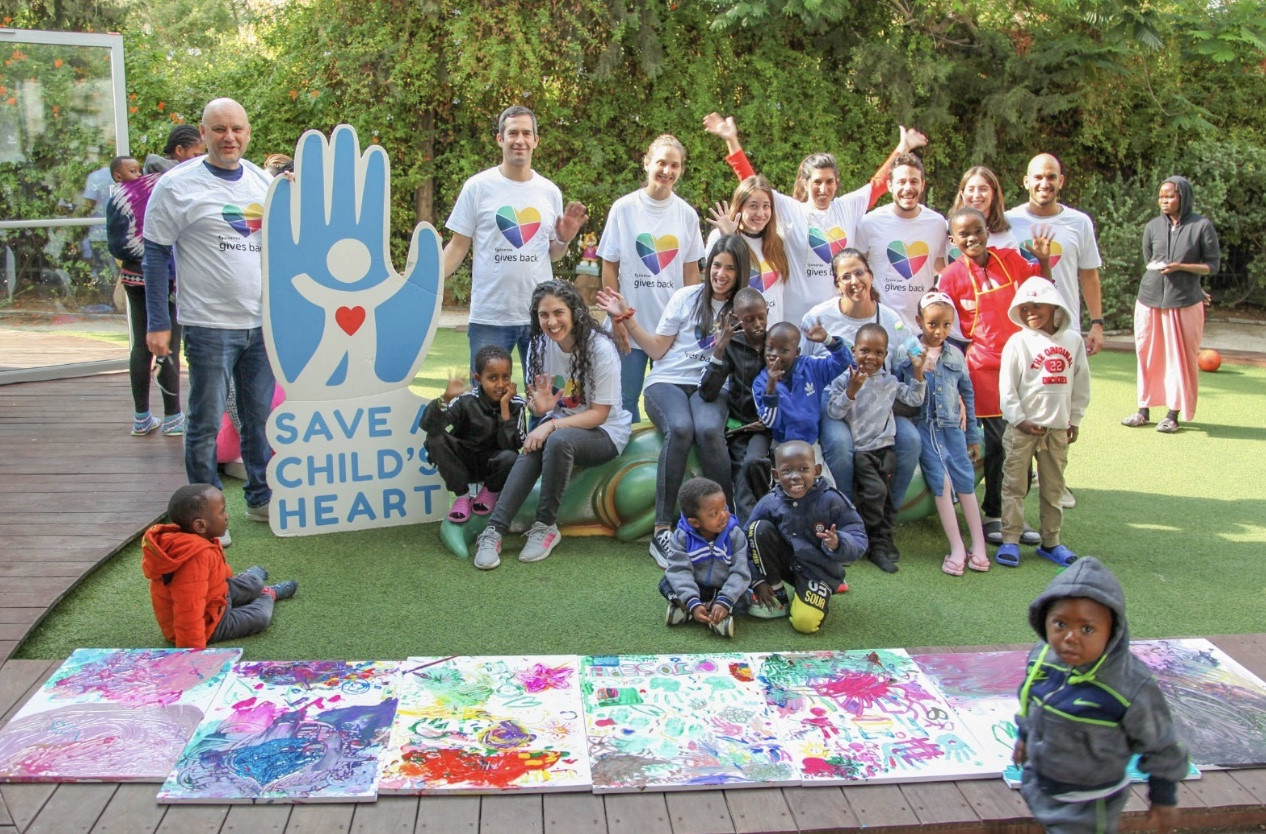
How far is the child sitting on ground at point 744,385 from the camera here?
180 inches

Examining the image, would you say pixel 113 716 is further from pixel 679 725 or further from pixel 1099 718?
pixel 1099 718

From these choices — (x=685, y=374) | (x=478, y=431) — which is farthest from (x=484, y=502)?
(x=685, y=374)

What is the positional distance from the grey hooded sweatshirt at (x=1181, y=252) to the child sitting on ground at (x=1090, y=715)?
536 centimetres

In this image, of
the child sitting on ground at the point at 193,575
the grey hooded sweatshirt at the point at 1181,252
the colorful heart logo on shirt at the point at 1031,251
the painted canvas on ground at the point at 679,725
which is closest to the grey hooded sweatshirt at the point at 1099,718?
the painted canvas on ground at the point at 679,725

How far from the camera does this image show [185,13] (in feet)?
76.0

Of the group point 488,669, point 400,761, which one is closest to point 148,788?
point 400,761

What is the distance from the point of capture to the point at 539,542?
4.50 m

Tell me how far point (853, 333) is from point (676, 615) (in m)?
1.53

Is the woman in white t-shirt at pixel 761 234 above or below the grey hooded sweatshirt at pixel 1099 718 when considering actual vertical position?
above

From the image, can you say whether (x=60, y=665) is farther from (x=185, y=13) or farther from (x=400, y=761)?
(x=185, y=13)

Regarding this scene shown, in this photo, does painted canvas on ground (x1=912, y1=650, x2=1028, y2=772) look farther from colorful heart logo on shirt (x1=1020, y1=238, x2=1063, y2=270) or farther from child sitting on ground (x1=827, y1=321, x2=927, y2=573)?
colorful heart logo on shirt (x1=1020, y1=238, x2=1063, y2=270)

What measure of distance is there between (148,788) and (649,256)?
3.17 m

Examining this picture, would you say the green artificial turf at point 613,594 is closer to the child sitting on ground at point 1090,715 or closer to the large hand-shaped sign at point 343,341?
the large hand-shaped sign at point 343,341

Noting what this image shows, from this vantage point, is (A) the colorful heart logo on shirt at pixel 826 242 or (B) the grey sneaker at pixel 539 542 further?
(A) the colorful heart logo on shirt at pixel 826 242
